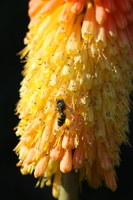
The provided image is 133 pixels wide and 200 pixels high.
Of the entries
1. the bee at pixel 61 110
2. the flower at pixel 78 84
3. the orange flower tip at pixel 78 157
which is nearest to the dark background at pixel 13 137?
the flower at pixel 78 84

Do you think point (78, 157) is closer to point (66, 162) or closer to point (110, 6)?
point (66, 162)

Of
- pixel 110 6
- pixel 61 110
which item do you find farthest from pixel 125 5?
pixel 61 110

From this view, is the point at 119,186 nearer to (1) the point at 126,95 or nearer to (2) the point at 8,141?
(2) the point at 8,141

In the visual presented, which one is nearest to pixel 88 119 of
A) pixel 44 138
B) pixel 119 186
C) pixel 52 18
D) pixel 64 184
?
pixel 44 138

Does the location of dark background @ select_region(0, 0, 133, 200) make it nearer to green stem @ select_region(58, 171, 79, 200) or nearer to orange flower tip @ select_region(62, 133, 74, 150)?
green stem @ select_region(58, 171, 79, 200)

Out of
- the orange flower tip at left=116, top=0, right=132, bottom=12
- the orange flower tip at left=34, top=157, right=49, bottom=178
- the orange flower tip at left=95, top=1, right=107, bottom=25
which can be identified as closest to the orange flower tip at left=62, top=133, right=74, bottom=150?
the orange flower tip at left=34, top=157, right=49, bottom=178
